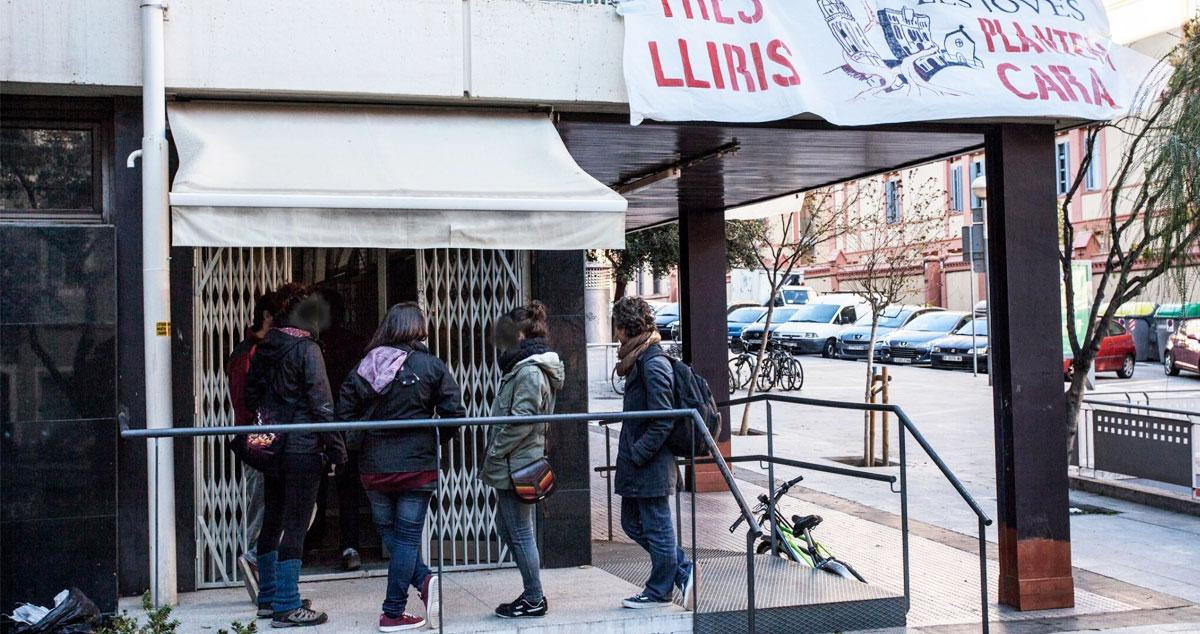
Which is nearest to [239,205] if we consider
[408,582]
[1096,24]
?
[408,582]

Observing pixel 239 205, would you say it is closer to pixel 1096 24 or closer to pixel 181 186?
pixel 181 186

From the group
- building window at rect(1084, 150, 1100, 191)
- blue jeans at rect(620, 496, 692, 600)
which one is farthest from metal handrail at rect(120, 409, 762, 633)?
building window at rect(1084, 150, 1100, 191)

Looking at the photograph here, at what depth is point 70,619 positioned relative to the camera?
578 centimetres

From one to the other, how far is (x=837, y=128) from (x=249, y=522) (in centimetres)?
431

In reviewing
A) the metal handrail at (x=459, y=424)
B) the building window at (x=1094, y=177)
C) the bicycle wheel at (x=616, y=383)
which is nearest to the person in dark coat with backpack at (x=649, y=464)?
the metal handrail at (x=459, y=424)

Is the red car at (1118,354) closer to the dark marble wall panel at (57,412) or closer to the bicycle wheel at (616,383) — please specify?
the bicycle wheel at (616,383)

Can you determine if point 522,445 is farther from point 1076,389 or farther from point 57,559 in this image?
point 1076,389

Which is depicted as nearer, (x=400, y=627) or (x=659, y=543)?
(x=400, y=627)

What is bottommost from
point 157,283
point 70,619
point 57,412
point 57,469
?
point 70,619

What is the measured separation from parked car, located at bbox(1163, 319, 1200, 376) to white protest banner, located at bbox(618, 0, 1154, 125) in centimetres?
2159

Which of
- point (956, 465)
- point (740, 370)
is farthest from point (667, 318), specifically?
point (956, 465)

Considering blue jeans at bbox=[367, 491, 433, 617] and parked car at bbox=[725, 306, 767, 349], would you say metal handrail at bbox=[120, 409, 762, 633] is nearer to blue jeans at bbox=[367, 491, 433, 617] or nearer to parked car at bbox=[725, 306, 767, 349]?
blue jeans at bbox=[367, 491, 433, 617]

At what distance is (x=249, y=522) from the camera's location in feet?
22.5

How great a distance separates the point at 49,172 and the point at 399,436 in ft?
8.02
